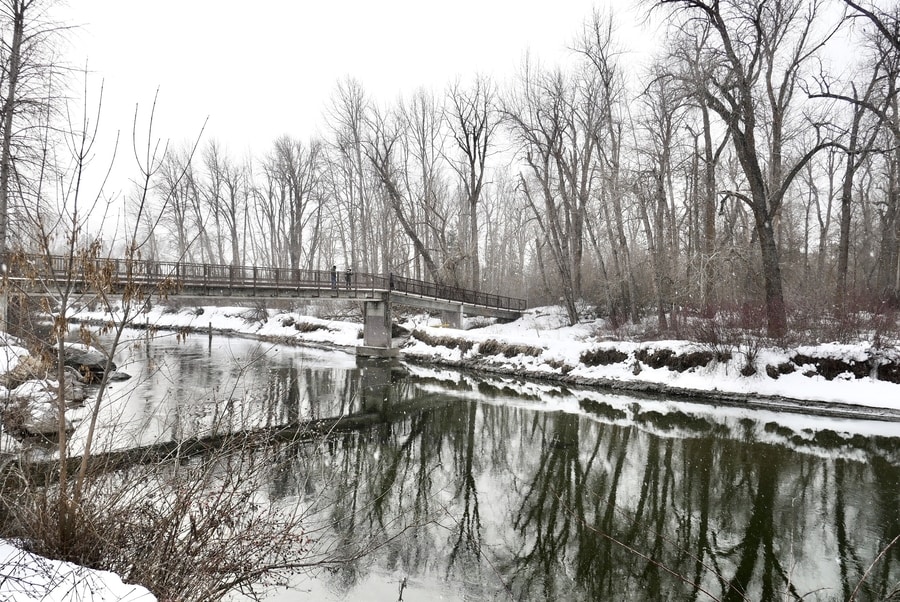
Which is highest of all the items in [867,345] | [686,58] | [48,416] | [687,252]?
[686,58]

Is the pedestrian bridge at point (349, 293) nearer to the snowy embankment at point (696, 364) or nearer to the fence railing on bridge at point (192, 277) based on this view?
the fence railing on bridge at point (192, 277)

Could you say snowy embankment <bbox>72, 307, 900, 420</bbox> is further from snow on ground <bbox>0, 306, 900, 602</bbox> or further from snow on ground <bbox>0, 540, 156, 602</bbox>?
snow on ground <bbox>0, 540, 156, 602</bbox>

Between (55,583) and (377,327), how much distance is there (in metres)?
24.1

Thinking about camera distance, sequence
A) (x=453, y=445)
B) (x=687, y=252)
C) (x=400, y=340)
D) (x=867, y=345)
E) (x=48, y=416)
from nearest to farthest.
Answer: (x=48, y=416) → (x=453, y=445) → (x=867, y=345) → (x=687, y=252) → (x=400, y=340)

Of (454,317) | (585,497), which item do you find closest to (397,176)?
(454,317)

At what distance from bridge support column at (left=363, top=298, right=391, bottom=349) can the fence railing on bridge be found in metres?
0.99

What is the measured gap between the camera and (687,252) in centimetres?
2084

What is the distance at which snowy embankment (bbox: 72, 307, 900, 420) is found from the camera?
13781 millimetres

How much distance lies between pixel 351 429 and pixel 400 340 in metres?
16.5

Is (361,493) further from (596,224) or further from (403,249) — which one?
(403,249)

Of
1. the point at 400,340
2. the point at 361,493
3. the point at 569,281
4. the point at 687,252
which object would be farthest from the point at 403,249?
the point at 361,493

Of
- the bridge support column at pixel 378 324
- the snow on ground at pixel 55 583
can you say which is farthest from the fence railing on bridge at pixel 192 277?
the snow on ground at pixel 55 583

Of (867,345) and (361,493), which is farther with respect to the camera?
(867,345)

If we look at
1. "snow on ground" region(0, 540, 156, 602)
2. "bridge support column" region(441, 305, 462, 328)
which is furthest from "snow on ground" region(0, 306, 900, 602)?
"bridge support column" region(441, 305, 462, 328)
